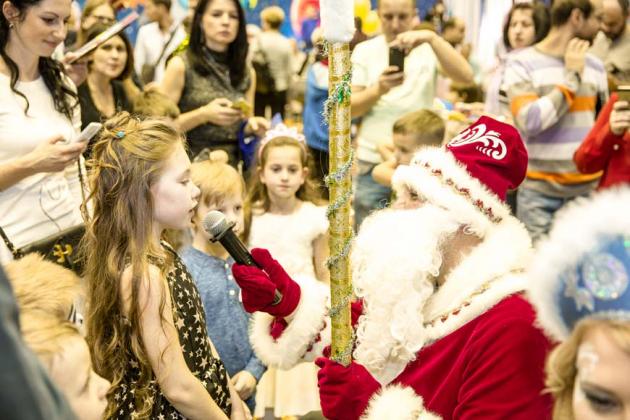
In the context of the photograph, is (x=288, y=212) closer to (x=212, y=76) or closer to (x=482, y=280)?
(x=212, y=76)

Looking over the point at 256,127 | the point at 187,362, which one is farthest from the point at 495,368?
the point at 256,127

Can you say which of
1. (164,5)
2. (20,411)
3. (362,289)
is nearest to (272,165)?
(362,289)

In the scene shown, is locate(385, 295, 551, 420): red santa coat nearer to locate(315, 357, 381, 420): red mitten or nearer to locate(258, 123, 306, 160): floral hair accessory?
locate(315, 357, 381, 420): red mitten

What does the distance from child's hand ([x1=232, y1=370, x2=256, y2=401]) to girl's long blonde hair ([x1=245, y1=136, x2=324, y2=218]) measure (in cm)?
93

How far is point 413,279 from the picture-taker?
2.05m

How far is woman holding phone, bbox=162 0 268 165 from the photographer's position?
162 inches

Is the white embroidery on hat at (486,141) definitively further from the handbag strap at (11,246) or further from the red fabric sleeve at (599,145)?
the red fabric sleeve at (599,145)

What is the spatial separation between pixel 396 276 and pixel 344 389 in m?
0.31

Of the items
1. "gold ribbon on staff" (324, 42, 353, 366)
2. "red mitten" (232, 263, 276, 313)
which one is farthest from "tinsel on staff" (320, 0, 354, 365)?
"red mitten" (232, 263, 276, 313)

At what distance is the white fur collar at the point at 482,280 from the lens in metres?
1.98

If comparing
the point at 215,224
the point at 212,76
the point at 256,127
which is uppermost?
the point at 215,224

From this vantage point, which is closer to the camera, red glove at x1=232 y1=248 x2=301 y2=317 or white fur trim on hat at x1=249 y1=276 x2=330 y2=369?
red glove at x1=232 y1=248 x2=301 y2=317

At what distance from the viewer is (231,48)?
14.0 feet

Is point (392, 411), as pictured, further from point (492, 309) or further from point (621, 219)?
point (621, 219)
